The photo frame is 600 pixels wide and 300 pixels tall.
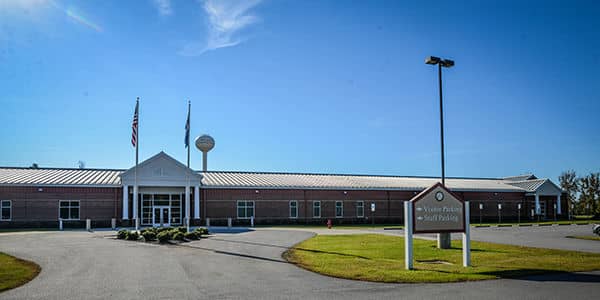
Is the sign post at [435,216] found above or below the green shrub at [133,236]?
above

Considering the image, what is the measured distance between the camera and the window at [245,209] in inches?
1699

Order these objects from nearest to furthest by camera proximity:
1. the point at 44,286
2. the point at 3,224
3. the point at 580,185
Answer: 1. the point at 44,286
2. the point at 3,224
3. the point at 580,185

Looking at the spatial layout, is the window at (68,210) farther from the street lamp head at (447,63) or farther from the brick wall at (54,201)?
the street lamp head at (447,63)

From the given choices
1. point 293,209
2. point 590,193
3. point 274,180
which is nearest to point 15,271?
point 293,209

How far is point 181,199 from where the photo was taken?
41.2 meters

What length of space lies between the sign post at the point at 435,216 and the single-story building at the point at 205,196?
23.2m

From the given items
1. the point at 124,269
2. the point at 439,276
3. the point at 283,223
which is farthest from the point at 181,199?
the point at 439,276

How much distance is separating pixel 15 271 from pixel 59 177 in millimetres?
29143

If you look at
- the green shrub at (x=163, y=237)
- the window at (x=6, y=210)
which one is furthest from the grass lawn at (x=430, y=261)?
the window at (x=6, y=210)

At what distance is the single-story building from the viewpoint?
3750 cm

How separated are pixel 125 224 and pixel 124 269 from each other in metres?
25.6

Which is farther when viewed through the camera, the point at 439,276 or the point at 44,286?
the point at 439,276

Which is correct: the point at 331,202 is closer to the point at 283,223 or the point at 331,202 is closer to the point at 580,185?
the point at 283,223

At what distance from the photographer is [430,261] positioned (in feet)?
52.7
